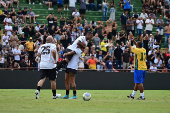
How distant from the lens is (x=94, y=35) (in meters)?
29.2

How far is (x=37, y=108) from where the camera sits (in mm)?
10078

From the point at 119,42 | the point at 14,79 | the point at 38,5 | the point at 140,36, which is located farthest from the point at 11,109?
the point at 38,5

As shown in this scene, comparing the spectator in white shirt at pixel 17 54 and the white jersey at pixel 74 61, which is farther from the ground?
the white jersey at pixel 74 61

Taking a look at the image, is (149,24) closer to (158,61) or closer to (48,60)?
A: (158,61)

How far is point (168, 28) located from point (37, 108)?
22148 mm

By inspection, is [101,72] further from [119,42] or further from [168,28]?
[168,28]

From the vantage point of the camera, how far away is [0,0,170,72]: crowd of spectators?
968 inches

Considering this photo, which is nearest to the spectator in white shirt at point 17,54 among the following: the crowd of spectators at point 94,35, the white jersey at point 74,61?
the crowd of spectators at point 94,35

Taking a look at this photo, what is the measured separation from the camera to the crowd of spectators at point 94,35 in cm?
2458

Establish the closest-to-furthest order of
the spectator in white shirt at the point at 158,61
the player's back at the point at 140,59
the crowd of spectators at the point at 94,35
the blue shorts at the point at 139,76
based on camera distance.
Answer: the blue shorts at the point at 139,76 → the player's back at the point at 140,59 → the crowd of spectators at the point at 94,35 → the spectator in white shirt at the point at 158,61

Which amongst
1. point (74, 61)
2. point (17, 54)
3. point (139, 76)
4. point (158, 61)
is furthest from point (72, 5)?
point (74, 61)

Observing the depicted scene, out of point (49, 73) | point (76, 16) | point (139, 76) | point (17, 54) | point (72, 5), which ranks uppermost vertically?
point (72, 5)

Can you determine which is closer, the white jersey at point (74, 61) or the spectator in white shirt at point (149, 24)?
the white jersey at point (74, 61)

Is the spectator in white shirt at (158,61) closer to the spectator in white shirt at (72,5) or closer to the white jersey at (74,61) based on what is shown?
the spectator in white shirt at (72,5)
